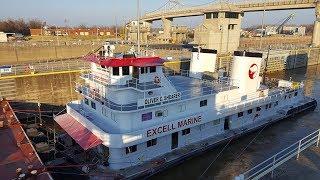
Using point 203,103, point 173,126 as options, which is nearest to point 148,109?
point 173,126

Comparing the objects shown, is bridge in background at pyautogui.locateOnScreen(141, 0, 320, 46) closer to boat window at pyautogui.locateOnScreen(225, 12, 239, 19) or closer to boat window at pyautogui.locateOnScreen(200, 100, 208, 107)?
boat window at pyautogui.locateOnScreen(225, 12, 239, 19)

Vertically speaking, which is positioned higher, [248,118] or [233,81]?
[233,81]

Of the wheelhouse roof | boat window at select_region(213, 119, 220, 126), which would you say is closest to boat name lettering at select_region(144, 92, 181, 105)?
the wheelhouse roof

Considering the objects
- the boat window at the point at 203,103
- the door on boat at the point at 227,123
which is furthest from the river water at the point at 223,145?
the boat window at the point at 203,103

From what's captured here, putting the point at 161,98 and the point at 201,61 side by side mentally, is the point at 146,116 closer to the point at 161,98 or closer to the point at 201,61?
the point at 161,98

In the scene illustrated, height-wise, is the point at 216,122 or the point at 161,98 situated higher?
the point at 161,98

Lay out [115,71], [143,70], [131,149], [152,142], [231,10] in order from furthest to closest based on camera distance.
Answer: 1. [231,10]
2. [152,142]
3. [143,70]
4. [115,71]
5. [131,149]

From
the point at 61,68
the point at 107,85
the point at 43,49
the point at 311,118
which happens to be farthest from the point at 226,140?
the point at 43,49

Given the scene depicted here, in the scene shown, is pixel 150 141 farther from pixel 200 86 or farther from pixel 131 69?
pixel 200 86
